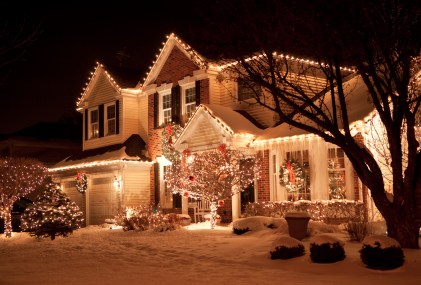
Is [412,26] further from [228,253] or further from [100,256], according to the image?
[100,256]

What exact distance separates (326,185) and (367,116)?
9.36 feet

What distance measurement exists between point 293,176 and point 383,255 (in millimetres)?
8863

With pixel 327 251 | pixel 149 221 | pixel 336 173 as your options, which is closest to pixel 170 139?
pixel 149 221

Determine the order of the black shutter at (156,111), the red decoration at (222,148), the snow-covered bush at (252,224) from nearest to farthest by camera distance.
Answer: the snow-covered bush at (252,224) → the red decoration at (222,148) → the black shutter at (156,111)

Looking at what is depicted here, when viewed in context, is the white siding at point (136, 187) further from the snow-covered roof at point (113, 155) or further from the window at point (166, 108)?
the window at point (166, 108)

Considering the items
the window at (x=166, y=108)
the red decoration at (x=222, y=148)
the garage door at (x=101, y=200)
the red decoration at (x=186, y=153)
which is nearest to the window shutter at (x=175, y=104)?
the window at (x=166, y=108)

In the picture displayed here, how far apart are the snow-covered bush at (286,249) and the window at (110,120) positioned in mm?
17156

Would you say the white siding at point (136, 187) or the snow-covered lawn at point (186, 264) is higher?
the white siding at point (136, 187)

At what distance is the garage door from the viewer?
1041 inches

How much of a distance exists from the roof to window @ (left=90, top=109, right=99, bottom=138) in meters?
1.01

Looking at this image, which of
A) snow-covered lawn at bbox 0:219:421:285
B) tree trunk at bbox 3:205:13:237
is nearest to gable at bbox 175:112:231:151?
snow-covered lawn at bbox 0:219:421:285

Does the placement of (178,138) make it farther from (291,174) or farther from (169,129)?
(291,174)

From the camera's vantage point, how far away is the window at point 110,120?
1085 inches

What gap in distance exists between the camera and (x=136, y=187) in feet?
84.1
